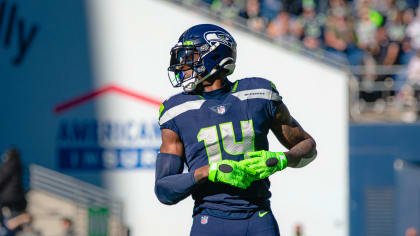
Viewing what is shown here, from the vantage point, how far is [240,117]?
4.08 meters

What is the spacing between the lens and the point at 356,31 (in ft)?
45.2

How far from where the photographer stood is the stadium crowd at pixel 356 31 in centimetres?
1309

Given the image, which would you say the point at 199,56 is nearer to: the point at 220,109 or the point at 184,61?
the point at 184,61

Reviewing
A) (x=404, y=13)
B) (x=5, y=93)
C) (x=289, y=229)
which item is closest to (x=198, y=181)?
(x=289, y=229)

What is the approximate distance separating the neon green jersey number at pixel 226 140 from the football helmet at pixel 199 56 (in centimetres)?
29

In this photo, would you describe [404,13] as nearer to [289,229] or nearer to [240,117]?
[289,229]

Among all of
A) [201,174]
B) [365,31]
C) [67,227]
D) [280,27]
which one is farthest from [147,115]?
[201,174]

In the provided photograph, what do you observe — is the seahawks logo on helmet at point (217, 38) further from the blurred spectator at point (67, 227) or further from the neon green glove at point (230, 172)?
Result: the blurred spectator at point (67, 227)

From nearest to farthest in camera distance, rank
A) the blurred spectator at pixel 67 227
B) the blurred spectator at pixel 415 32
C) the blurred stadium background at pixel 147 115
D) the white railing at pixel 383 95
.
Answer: the blurred spectator at pixel 67 227 < the blurred stadium background at pixel 147 115 < the white railing at pixel 383 95 < the blurred spectator at pixel 415 32

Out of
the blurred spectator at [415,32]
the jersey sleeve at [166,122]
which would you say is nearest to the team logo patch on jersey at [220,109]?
the jersey sleeve at [166,122]

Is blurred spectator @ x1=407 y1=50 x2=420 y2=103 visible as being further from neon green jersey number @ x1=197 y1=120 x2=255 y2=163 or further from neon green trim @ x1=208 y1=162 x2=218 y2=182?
neon green trim @ x1=208 y1=162 x2=218 y2=182

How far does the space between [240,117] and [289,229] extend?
8.80 m

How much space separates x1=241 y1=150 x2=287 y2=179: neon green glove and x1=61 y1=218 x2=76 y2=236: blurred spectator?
8.75m

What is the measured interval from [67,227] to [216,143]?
8726 mm
